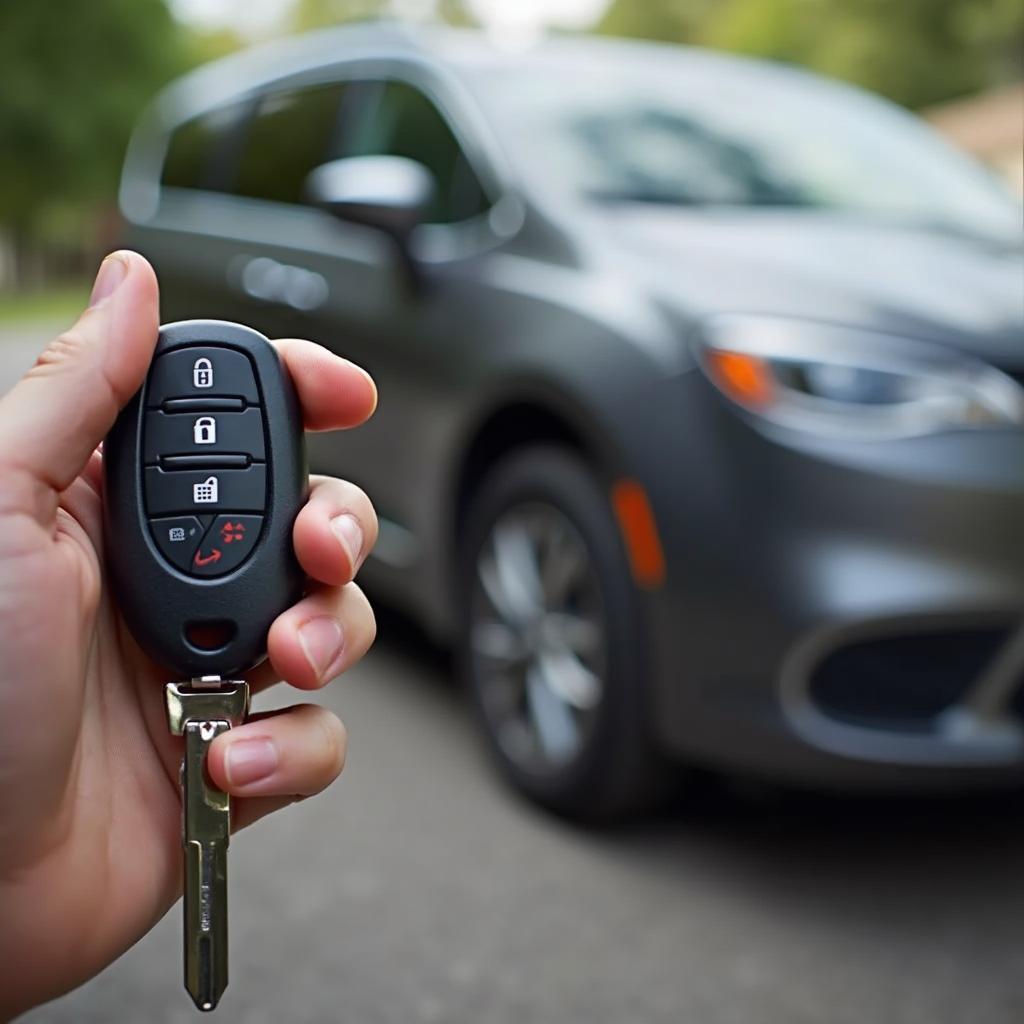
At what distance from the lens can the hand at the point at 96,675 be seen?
1.04 metres

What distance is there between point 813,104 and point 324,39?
4.67 feet

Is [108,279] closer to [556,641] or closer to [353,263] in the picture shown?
[556,641]

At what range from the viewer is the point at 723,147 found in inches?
133

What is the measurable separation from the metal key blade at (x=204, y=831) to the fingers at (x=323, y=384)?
0.21 metres

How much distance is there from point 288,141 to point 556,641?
6.57 ft

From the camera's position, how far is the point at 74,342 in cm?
104

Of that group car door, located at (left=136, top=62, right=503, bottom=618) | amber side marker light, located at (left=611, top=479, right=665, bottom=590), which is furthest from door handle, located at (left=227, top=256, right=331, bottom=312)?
amber side marker light, located at (left=611, top=479, right=665, bottom=590)

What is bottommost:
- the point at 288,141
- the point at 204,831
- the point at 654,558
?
the point at 654,558

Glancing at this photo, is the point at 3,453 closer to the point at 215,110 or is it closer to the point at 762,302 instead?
the point at 762,302

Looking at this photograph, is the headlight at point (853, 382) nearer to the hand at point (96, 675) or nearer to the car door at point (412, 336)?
the car door at point (412, 336)

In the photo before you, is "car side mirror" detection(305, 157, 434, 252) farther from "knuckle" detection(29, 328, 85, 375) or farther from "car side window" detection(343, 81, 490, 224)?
"knuckle" detection(29, 328, 85, 375)

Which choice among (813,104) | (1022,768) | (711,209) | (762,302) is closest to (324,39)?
(813,104)

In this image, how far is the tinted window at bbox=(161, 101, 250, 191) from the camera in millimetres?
4582

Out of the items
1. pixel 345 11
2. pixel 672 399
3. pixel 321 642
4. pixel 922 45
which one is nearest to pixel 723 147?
pixel 672 399
